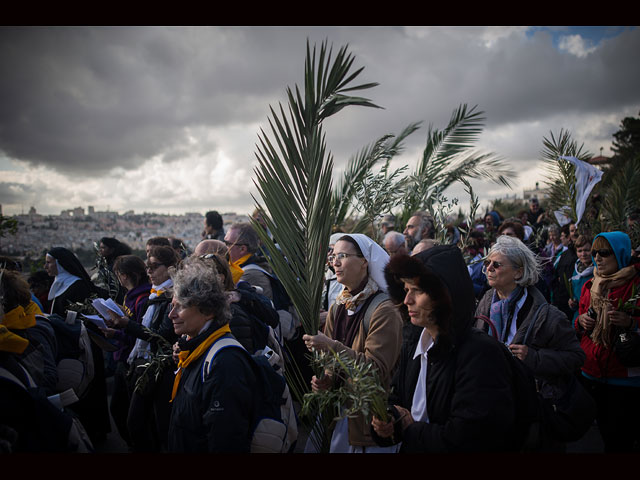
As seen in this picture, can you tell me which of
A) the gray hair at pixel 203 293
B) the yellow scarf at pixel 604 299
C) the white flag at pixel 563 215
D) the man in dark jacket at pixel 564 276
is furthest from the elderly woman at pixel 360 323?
the white flag at pixel 563 215

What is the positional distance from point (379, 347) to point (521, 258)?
4.37ft

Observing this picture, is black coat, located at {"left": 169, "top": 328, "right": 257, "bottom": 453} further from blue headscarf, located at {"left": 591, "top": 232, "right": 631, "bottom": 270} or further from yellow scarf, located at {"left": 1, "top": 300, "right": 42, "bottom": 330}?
blue headscarf, located at {"left": 591, "top": 232, "right": 631, "bottom": 270}

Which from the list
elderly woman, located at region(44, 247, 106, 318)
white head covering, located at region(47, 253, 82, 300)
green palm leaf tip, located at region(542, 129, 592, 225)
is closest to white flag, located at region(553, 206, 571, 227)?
green palm leaf tip, located at region(542, 129, 592, 225)

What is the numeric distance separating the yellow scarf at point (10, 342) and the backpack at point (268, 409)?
121cm

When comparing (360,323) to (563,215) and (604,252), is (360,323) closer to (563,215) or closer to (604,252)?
(604,252)

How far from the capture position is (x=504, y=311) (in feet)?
10.0

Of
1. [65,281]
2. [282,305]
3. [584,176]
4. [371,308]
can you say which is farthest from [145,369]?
[584,176]

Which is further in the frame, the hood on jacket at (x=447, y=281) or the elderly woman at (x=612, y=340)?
the elderly woman at (x=612, y=340)

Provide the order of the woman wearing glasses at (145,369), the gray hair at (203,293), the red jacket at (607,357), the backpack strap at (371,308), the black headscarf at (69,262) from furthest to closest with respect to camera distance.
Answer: the black headscarf at (69,262) < the red jacket at (607,357) < the woman wearing glasses at (145,369) < the backpack strap at (371,308) < the gray hair at (203,293)

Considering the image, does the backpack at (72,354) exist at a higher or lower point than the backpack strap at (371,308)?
lower

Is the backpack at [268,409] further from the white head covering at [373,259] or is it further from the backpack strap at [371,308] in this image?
the white head covering at [373,259]

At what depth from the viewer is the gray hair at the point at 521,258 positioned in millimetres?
2971

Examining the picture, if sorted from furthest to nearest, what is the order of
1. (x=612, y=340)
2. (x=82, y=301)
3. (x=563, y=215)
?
1. (x=563, y=215)
2. (x=82, y=301)
3. (x=612, y=340)
